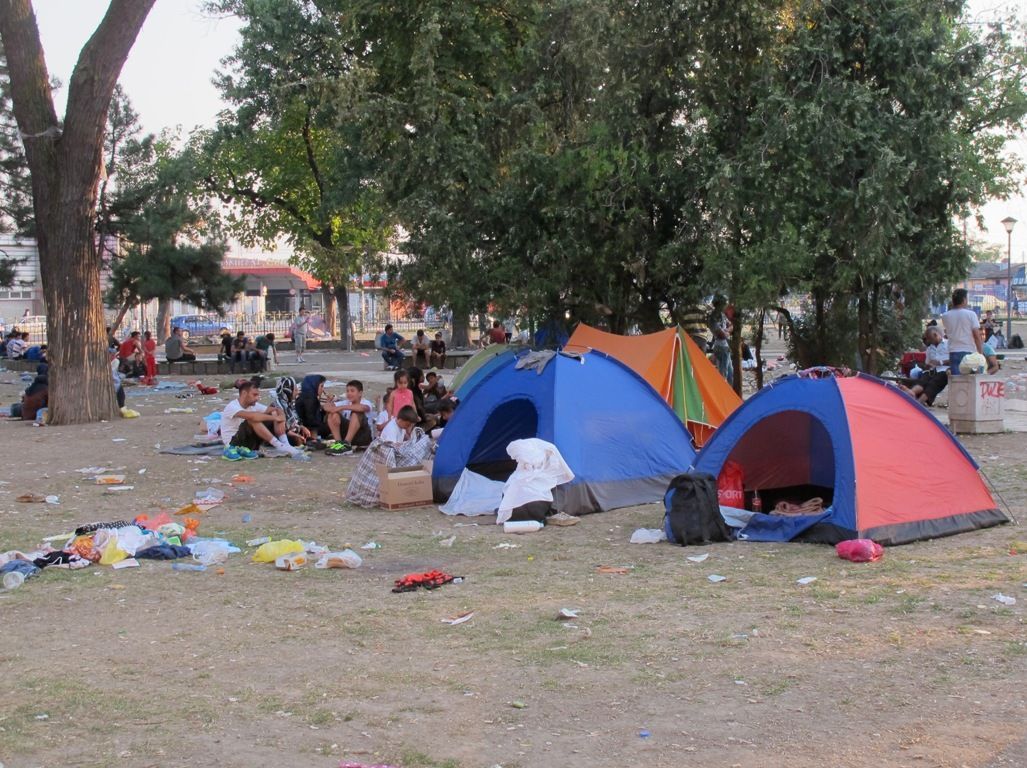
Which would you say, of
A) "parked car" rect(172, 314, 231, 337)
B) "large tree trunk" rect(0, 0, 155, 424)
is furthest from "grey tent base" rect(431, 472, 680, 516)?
"parked car" rect(172, 314, 231, 337)

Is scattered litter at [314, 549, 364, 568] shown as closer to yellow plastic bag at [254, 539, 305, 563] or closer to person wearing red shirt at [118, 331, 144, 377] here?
yellow plastic bag at [254, 539, 305, 563]

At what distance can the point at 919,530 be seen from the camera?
336 inches

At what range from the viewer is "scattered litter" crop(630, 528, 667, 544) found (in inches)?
354

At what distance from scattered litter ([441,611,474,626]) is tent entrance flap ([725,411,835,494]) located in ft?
13.0

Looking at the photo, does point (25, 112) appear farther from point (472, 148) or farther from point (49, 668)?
point (49, 668)

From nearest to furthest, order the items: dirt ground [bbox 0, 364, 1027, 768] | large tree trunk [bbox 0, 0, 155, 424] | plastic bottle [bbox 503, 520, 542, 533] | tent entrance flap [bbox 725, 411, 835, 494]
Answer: dirt ground [bbox 0, 364, 1027, 768]
plastic bottle [bbox 503, 520, 542, 533]
tent entrance flap [bbox 725, 411, 835, 494]
large tree trunk [bbox 0, 0, 155, 424]

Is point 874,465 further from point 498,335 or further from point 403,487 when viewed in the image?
point 498,335

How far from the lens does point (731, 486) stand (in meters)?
9.66

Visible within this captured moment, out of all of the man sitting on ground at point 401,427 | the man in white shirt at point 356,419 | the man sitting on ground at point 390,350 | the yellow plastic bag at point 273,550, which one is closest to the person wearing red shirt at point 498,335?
the man in white shirt at point 356,419

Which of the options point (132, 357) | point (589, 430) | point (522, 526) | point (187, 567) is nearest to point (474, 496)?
point (522, 526)

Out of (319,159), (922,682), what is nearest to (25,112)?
(922,682)

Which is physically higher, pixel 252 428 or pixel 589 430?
pixel 589 430

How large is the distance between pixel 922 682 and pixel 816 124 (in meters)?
10.4

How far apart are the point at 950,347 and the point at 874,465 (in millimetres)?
7417
